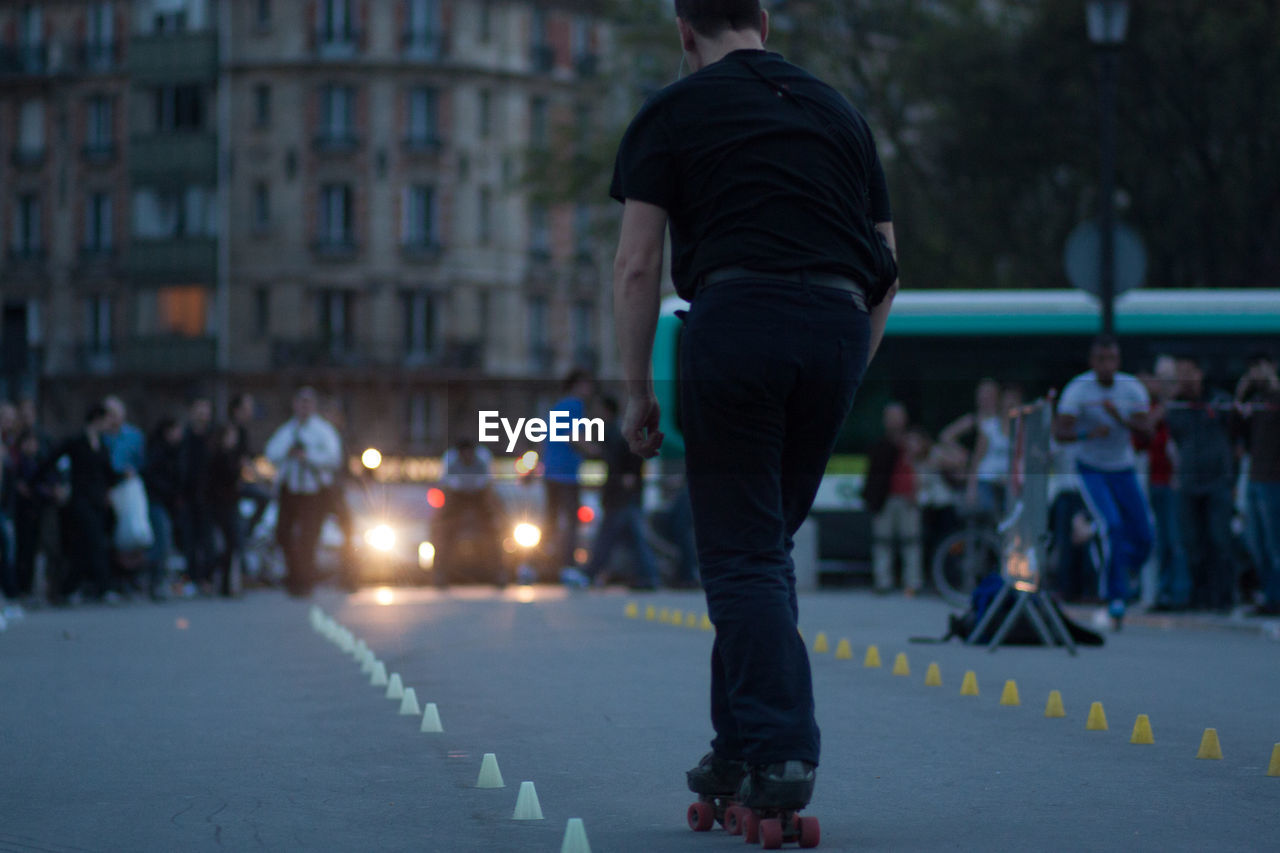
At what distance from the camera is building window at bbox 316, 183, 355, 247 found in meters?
65.5

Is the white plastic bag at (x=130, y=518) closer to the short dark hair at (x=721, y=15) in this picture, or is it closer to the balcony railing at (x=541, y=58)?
the short dark hair at (x=721, y=15)

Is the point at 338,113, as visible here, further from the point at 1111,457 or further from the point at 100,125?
the point at 1111,457

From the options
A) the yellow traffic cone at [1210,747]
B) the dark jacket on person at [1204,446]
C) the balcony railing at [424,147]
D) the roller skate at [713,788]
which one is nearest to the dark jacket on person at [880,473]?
the dark jacket on person at [1204,446]

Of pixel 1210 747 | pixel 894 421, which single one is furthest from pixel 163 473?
pixel 1210 747

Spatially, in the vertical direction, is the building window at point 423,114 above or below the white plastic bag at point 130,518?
above

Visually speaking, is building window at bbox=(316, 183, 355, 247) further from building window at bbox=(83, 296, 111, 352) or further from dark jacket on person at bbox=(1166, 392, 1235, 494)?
dark jacket on person at bbox=(1166, 392, 1235, 494)

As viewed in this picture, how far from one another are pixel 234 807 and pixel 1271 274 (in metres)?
28.0

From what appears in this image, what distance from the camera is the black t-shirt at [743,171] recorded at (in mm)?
5602

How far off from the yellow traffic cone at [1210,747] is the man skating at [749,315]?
240 centimetres

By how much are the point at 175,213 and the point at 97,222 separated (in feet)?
10.4

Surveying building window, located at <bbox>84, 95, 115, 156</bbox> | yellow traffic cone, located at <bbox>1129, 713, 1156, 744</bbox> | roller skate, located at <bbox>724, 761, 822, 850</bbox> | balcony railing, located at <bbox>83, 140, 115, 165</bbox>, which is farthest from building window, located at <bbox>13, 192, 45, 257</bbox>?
roller skate, located at <bbox>724, 761, 822, 850</bbox>

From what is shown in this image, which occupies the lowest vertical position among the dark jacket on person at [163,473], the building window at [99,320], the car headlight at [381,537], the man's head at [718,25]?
the car headlight at [381,537]

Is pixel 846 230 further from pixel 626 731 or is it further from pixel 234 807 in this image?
pixel 626 731

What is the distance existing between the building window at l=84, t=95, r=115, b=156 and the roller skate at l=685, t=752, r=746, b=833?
209 ft
